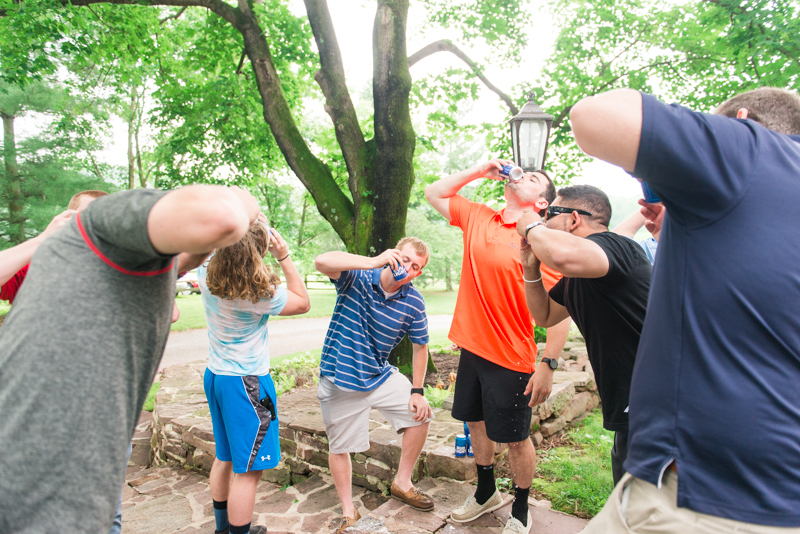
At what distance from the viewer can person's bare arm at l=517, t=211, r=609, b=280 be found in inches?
67.1

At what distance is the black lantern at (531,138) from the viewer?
4023 mm

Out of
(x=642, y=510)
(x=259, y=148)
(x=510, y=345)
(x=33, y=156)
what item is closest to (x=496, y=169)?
(x=510, y=345)

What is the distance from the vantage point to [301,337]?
41.5 ft

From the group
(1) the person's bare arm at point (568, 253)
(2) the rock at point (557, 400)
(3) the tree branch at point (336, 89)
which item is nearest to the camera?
(1) the person's bare arm at point (568, 253)

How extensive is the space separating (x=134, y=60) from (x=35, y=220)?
7.04 m

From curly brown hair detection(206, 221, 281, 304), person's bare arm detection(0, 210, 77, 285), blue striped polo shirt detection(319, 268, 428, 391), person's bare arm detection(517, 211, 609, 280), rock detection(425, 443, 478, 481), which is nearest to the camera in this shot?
person's bare arm detection(517, 211, 609, 280)

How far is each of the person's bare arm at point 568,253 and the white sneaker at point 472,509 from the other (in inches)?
76.6

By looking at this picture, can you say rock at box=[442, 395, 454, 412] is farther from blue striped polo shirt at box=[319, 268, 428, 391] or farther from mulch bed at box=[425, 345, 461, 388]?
blue striped polo shirt at box=[319, 268, 428, 391]

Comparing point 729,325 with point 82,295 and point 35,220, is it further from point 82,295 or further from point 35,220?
point 35,220

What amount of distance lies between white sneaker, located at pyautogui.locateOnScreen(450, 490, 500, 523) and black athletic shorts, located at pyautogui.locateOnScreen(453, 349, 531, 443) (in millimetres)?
436

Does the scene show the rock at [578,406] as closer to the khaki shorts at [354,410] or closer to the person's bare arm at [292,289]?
the khaki shorts at [354,410]

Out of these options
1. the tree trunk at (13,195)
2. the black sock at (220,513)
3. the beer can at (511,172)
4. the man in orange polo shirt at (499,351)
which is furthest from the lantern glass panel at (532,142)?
the tree trunk at (13,195)

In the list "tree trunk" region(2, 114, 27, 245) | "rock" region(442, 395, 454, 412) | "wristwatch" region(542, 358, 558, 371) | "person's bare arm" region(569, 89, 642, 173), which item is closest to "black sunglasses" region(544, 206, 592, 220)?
"wristwatch" region(542, 358, 558, 371)

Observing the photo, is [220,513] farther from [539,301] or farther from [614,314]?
[614,314]
